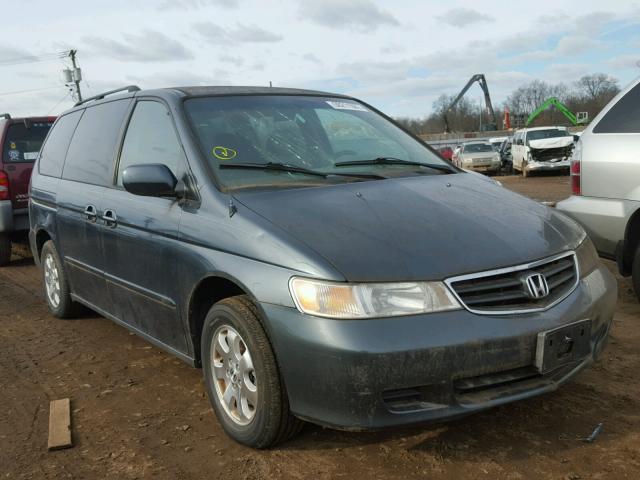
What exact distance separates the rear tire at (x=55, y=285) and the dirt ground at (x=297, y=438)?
1068mm

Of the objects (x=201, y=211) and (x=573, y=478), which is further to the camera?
(x=201, y=211)

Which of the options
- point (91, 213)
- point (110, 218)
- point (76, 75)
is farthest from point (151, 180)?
point (76, 75)

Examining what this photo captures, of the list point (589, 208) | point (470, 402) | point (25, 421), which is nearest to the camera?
point (470, 402)

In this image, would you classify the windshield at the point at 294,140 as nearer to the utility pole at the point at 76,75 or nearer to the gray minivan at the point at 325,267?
the gray minivan at the point at 325,267

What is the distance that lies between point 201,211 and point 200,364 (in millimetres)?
815

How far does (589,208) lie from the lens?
4.78 meters

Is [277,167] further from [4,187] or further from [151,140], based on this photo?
[4,187]

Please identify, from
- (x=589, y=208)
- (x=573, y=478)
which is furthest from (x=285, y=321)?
(x=589, y=208)

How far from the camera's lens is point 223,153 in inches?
132

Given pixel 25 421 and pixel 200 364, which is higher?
pixel 200 364

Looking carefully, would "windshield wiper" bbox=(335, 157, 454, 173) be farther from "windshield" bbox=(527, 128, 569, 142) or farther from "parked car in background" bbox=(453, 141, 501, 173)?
"parked car in background" bbox=(453, 141, 501, 173)

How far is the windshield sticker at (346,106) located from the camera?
13.8 ft

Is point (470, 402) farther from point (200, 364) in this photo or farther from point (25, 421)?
point (25, 421)

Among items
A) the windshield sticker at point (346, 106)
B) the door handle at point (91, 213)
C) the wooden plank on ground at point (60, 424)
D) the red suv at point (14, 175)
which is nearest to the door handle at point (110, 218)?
the door handle at point (91, 213)
